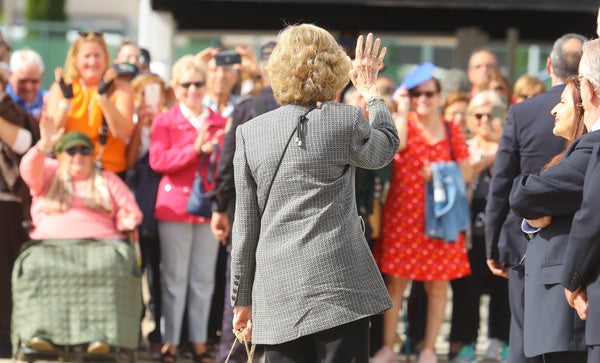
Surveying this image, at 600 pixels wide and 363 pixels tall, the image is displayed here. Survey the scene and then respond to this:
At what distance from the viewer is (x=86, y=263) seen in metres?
7.78

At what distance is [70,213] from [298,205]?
353 cm

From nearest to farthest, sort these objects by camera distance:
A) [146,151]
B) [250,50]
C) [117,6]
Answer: [146,151], [250,50], [117,6]

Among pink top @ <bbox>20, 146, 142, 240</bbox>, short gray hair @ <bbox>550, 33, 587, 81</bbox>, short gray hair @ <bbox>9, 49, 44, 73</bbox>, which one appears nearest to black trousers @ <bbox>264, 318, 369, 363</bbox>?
short gray hair @ <bbox>550, 33, 587, 81</bbox>

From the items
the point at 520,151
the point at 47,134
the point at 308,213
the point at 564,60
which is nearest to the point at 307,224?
the point at 308,213

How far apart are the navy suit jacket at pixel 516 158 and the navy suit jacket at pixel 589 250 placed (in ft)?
5.60

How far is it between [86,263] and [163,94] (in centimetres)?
210

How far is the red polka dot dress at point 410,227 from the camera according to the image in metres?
8.34

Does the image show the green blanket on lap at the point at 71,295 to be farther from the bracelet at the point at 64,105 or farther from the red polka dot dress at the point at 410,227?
the red polka dot dress at the point at 410,227

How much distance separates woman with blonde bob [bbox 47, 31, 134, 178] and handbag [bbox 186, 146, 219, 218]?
0.66 meters

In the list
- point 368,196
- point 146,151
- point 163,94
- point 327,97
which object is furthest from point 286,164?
point 163,94

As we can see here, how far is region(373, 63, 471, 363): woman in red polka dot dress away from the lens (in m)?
8.35

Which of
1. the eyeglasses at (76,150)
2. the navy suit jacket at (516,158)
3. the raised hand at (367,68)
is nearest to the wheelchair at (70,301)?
the eyeglasses at (76,150)

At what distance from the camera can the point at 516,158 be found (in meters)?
6.76

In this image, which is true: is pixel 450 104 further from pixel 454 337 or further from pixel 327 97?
pixel 327 97
